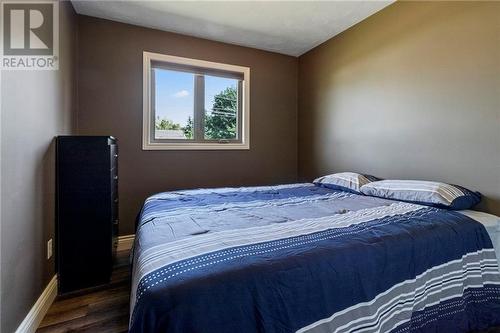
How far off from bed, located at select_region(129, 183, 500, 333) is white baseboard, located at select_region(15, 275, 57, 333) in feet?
2.62

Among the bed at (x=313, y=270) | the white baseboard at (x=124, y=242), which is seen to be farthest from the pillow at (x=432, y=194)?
the white baseboard at (x=124, y=242)

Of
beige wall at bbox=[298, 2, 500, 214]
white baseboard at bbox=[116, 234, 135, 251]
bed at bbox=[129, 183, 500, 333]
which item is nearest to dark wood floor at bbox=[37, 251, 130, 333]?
bed at bbox=[129, 183, 500, 333]

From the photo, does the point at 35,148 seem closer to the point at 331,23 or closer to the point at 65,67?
the point at 65,67

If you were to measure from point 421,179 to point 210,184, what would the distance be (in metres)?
2.33

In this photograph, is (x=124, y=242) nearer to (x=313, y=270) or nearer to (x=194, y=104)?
(x=194, y=104)

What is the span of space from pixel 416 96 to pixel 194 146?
244 centimetres

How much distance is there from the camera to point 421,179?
2.23 meters

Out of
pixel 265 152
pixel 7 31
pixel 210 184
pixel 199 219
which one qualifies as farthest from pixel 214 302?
pixel 265 152

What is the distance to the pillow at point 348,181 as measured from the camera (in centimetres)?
245

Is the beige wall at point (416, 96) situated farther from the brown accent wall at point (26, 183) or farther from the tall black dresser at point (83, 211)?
the brown accent wall at point (26, 183)

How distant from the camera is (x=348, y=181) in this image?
2.54 m

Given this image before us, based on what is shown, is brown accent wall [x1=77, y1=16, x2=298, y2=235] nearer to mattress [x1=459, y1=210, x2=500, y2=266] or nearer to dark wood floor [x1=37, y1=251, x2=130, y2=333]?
dark wood floor [x1=37, y1=251, x2=130, y2=333]

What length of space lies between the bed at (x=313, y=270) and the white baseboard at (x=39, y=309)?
0.80 metres

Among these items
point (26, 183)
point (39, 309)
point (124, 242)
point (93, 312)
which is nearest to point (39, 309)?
point (39, 309)
